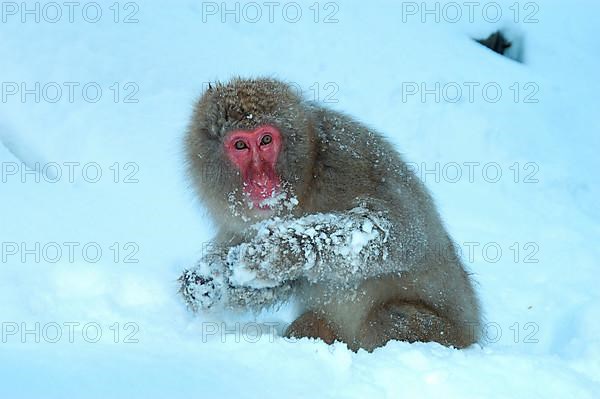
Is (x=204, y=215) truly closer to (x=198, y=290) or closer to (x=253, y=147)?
(x=198, y=290)

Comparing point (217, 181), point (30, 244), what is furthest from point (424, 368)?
→ point (30, 244)

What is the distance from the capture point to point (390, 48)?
861cm

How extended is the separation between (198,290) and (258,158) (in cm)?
71

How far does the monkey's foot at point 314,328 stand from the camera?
3.94 metres

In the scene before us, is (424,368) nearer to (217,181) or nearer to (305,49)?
(217,181)

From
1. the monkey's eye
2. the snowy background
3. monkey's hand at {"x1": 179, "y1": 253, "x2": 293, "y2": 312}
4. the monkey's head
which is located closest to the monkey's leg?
the snowy background

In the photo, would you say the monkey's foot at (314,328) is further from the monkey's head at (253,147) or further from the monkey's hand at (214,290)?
the monkey's head at (253,147)

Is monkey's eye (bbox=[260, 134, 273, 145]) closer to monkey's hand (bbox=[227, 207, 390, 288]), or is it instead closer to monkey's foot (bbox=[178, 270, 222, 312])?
monkey's hand (bbox=[227, 207, 390, 288])

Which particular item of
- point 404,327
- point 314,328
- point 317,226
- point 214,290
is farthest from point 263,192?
point 404,327

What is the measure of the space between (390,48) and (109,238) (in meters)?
4.80

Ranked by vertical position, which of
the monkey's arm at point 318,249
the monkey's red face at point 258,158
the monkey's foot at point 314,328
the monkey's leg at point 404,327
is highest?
the monkey's red face at point 258,158

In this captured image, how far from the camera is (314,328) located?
3.96 m

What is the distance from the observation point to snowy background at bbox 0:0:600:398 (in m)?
2.63

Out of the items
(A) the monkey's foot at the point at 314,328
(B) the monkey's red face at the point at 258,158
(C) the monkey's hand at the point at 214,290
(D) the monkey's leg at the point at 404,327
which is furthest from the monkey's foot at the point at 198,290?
(D) the monkey's leg at the point at 404,327
